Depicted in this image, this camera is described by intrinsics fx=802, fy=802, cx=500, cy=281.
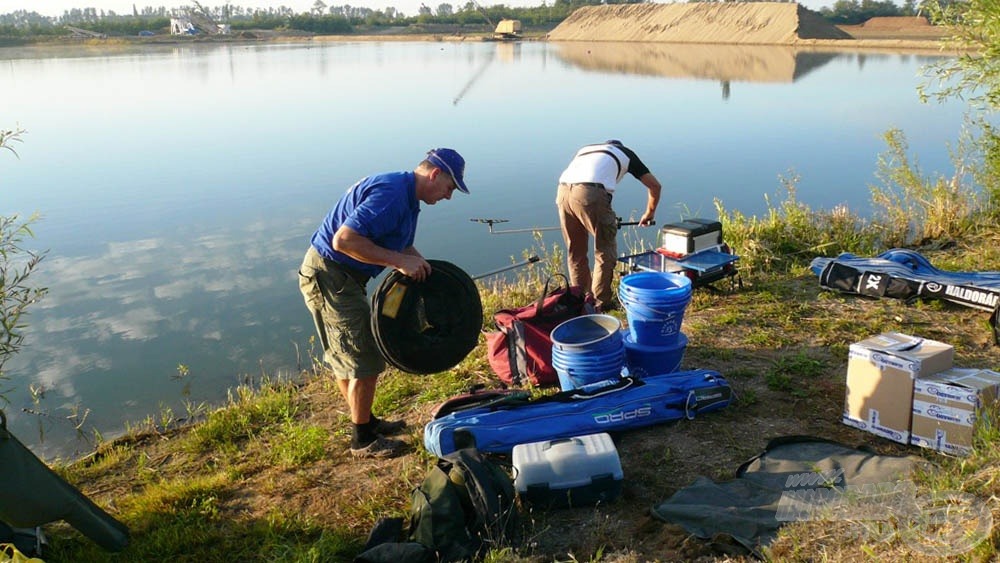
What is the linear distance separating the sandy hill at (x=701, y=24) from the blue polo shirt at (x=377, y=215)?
173 feet

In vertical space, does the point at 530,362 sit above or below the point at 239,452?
above

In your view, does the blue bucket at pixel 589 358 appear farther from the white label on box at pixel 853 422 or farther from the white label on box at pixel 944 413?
the white label on box at pixel 944 413

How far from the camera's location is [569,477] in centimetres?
356

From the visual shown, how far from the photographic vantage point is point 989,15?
6.70m

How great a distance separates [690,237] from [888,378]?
2.90 m

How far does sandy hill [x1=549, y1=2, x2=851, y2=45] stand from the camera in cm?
5389

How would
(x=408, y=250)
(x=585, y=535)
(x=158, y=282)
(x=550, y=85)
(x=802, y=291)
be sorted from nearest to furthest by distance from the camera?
1. (x=585, y=535)
2. (x=408, y=250)
3. (x=802, y=291)
4. (x=158, y=282)
5. (x=550, y=85)

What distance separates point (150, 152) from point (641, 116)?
11047 millimetres

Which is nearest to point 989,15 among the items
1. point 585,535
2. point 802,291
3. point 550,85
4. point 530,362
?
point 802,291

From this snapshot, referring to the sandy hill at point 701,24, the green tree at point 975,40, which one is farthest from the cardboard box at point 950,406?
the sandy hill at point 701,24

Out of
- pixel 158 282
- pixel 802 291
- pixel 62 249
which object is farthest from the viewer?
pixel 62 249

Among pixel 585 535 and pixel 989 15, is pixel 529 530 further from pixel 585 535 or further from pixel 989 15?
pixel 989 15

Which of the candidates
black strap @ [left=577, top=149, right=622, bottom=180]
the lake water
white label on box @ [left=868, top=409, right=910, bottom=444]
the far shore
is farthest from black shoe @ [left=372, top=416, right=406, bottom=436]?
the far shore

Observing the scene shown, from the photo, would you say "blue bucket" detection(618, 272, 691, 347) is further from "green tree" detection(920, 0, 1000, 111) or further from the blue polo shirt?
"green tree" detection(920, 0, 1000, 111)
